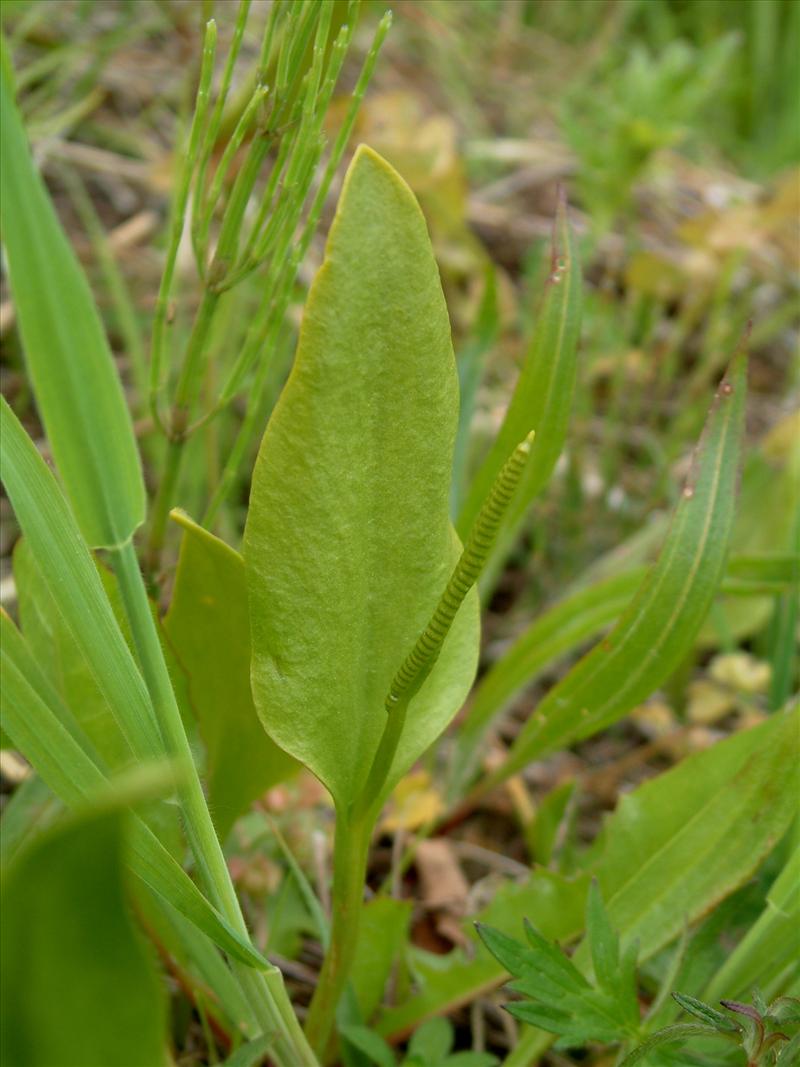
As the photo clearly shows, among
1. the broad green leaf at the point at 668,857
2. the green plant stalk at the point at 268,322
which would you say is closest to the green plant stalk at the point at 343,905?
the broad green leaf at the point at 668,857

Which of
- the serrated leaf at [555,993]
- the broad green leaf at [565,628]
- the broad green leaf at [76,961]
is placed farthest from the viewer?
the broad green leaf at [565,628]

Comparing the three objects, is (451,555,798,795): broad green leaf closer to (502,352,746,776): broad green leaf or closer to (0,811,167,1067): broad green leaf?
(502,352,746,776): broad green leaf

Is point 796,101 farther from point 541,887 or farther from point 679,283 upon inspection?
point 541,887

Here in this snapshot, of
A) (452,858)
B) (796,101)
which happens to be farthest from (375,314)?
(796,101)

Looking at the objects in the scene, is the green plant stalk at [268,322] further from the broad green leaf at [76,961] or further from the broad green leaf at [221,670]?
the broad green leaf at [76,961]

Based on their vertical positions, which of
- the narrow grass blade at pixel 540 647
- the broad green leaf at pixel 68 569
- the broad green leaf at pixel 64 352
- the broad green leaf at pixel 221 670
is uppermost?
the broad green leaf at pixel 64 352

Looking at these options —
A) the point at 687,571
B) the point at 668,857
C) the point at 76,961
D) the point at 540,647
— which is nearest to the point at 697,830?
the point at 668,857

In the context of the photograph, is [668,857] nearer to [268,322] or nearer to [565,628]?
[565,628]

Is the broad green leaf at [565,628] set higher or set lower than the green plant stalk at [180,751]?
lower
